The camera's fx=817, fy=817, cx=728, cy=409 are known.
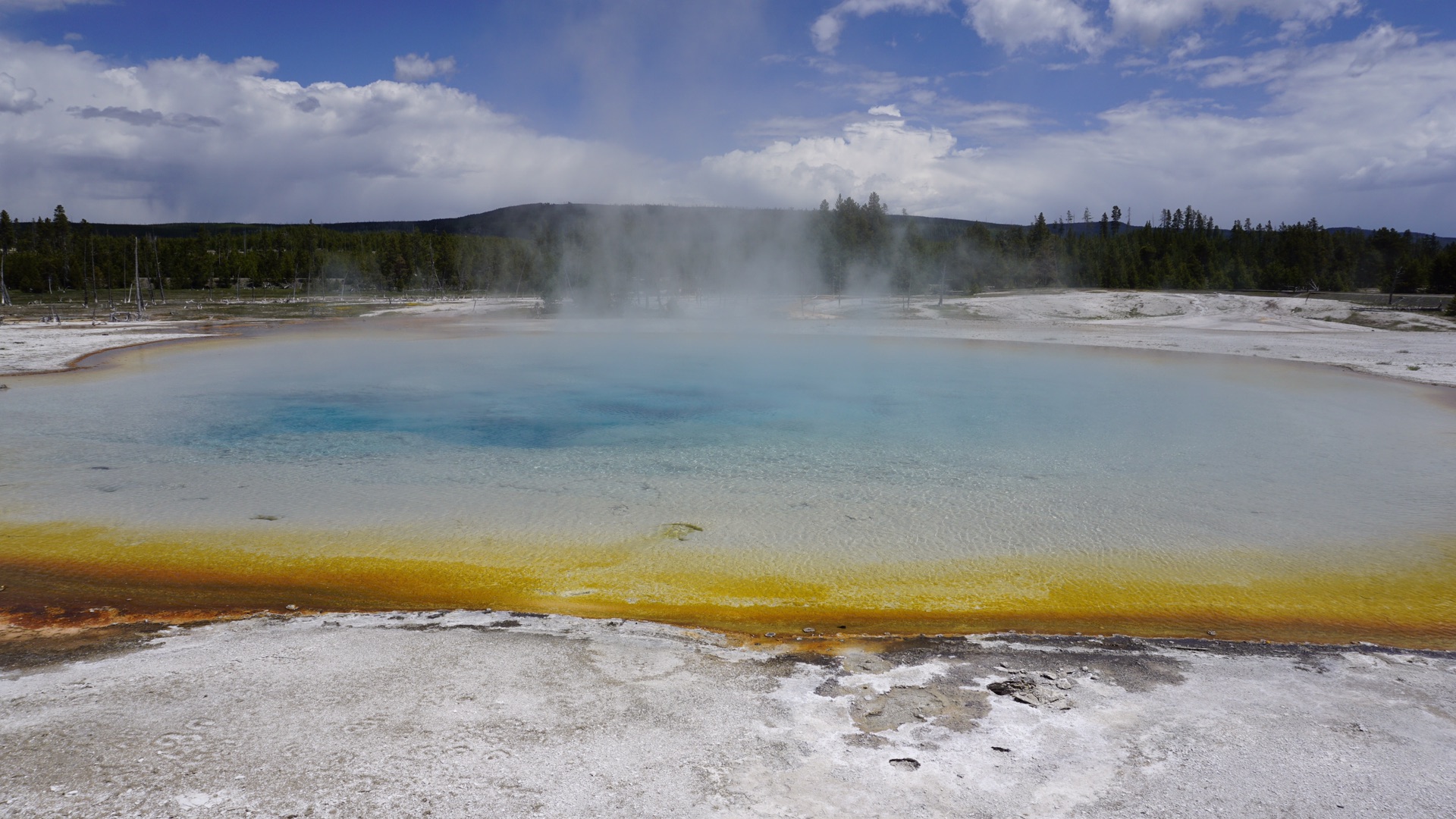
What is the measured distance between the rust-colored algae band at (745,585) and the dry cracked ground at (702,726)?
34 cm

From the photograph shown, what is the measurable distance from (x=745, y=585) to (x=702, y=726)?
1611 millimetres

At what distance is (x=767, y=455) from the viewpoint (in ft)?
23.8

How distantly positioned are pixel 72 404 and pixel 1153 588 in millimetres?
11386

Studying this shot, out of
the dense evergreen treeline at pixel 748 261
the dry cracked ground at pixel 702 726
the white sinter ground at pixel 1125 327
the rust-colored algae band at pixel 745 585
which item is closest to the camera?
the dry cracked ground at pixel 702 726

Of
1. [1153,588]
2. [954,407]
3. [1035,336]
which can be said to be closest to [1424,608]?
[1153,588]

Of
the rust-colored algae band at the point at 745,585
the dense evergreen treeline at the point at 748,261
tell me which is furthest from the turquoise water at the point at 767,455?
the dense evergreen treeline at the point at 748,261

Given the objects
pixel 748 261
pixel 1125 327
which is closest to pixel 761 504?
pixel 1125 327

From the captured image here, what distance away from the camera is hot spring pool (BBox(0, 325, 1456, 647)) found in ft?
13.6

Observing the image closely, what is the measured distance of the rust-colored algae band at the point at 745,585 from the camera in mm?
3867

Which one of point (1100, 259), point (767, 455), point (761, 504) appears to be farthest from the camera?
point (1100, 259)

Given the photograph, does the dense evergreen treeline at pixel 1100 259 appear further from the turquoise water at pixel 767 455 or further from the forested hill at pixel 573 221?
the turquoise water at pixel 767 455

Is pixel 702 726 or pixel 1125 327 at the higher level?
pixel 1125 327

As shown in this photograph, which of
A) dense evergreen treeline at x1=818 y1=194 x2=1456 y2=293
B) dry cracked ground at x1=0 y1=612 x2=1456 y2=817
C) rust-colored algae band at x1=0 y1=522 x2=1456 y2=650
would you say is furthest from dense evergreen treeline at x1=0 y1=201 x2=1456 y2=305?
dry cracked ground at x1=0 y1=612 x2=1456 y2=817

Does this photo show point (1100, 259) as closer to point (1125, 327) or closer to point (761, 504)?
point (1125, 327)
